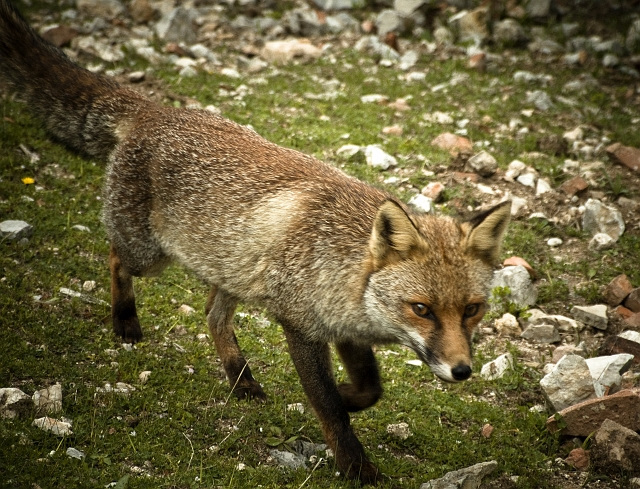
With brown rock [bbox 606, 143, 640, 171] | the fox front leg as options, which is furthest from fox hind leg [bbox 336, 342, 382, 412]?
brown rock [bbox 606, 143, 640, 171]

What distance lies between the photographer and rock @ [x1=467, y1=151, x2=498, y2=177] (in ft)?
31.4

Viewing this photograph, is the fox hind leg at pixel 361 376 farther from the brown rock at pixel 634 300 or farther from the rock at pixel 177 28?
the rock at pixel 177 28

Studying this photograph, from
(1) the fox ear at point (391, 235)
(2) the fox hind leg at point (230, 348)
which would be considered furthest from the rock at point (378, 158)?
(1) the fox ear at point (391, 235)

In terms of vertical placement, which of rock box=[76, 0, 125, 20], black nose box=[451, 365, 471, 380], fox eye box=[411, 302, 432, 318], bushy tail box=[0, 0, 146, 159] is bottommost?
rock box=[76, 0, 125, 20]

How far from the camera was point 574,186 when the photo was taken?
30.5 feet

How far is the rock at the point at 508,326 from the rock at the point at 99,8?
→ 9.45m

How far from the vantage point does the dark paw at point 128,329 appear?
684 cm

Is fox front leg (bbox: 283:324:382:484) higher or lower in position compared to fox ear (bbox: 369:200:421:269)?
lower

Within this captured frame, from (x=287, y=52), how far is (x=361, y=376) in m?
8.12

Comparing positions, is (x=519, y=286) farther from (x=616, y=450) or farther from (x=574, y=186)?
(x=616, y=450)

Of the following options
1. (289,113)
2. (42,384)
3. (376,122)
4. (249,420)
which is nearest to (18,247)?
(42,384)

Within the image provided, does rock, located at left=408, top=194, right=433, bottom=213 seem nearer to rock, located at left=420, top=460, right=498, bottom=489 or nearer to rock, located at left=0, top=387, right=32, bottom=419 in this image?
rock, located at left=420, top=460, right=498, bottom=489

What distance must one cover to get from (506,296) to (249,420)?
127 inches

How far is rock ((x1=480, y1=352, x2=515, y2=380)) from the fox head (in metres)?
1.87
